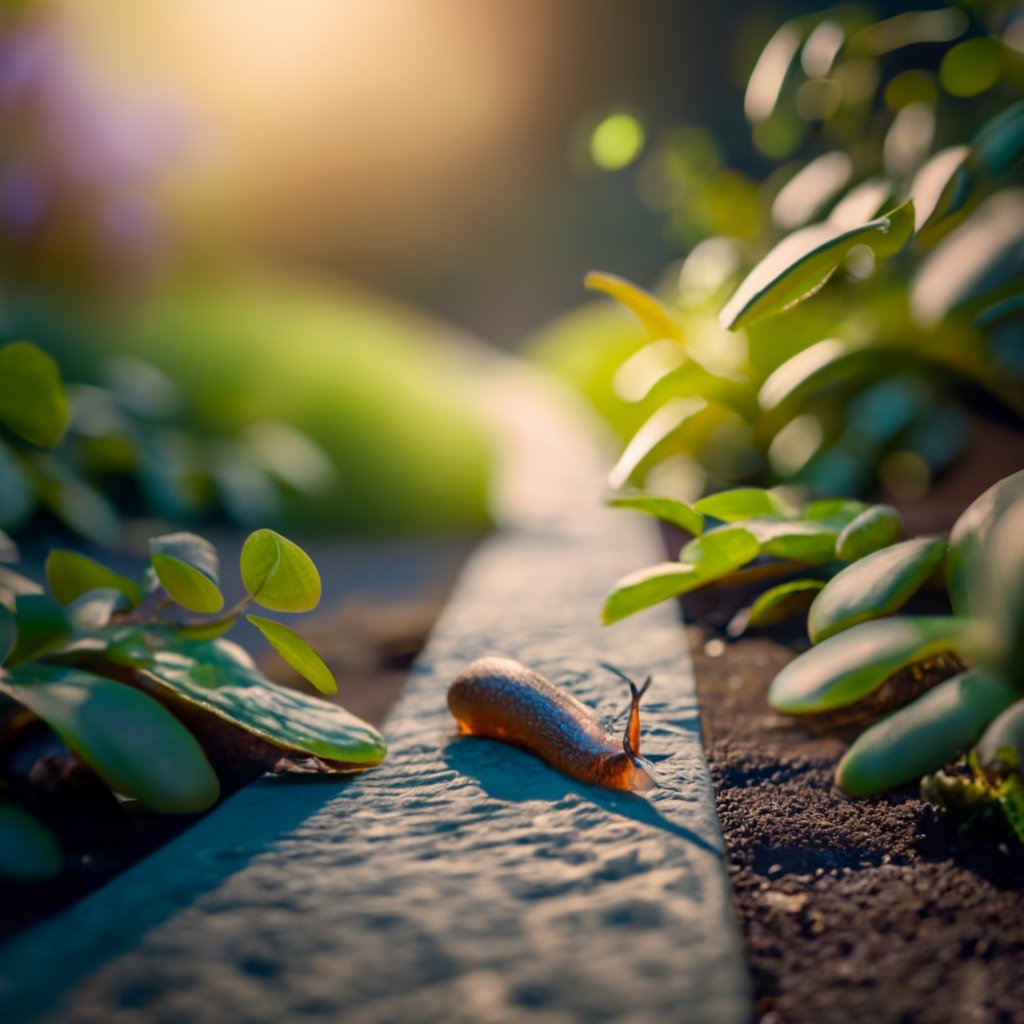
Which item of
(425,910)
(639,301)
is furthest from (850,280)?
(425,910)

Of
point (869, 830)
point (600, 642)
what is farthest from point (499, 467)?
point (869, 830)

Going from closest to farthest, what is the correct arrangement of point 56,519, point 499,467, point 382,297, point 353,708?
point 353,708
point 56,519
point 499,467
point 382,297

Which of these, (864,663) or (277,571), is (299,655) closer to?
(277,571)

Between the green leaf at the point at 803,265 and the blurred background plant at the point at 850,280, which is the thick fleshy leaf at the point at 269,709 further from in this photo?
the green leaf at the point at 803,265

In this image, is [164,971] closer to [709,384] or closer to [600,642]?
[600,642]

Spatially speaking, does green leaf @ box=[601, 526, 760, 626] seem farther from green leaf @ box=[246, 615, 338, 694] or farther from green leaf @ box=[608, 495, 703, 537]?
green leaf @ box=[246, 615, 338, 694]

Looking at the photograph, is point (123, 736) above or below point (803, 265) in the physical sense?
below

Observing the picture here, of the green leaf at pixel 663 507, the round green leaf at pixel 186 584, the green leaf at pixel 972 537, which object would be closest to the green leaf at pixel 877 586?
the green leaf at pixel 972 537
